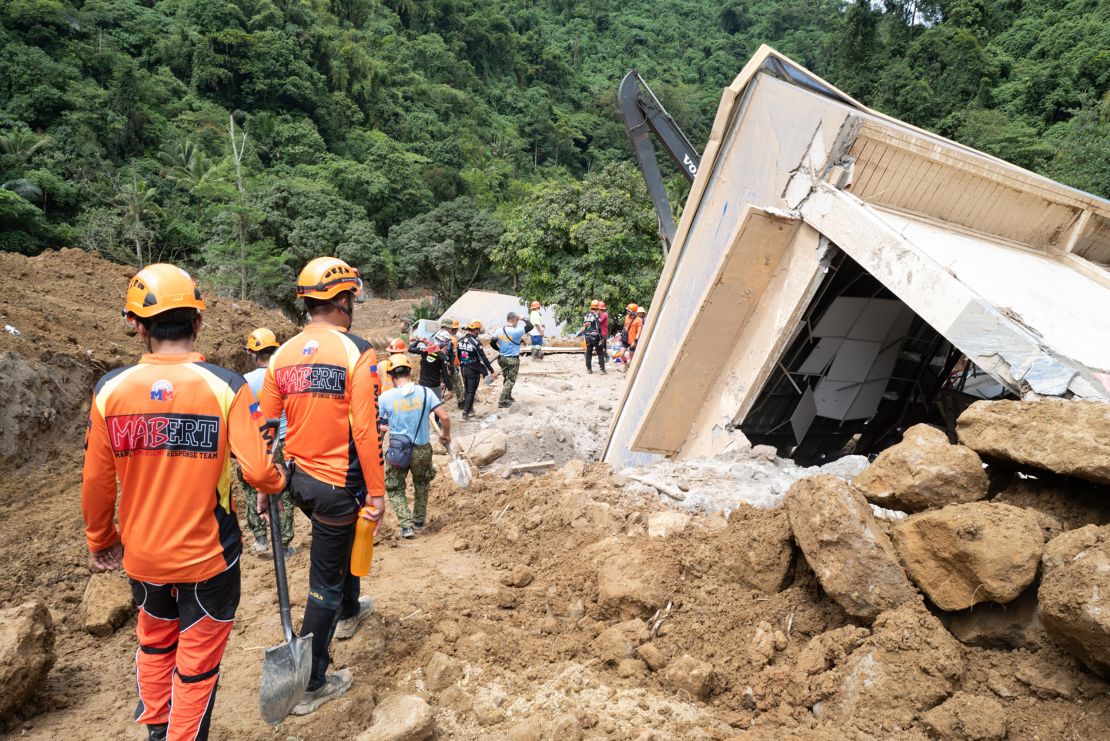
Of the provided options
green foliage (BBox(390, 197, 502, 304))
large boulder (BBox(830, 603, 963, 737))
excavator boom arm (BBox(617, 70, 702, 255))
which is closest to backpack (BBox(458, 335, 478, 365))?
excavator boom arm (BBox(617, 70, 702, 255))

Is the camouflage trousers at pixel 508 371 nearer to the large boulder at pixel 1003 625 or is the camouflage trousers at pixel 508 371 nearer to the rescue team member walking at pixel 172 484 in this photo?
the rescue team member walking at pixel 172 484

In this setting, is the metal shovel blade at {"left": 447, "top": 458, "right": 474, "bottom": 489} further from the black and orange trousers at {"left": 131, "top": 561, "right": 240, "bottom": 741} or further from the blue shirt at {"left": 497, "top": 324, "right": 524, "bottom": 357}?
the black and orange trousers at {"left": 131, "top": 561, "right": 240, "bottom": 741}

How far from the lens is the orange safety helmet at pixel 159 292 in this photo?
243cm

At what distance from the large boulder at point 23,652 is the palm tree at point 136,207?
1074 inches

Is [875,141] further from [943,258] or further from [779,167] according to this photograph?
[943,258]

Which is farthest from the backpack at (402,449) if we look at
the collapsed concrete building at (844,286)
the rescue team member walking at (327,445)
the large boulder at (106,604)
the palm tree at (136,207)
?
the palm tree at (136,207)

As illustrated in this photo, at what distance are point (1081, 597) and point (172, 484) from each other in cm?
334

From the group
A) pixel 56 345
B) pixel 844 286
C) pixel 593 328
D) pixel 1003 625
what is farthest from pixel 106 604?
pixel 593 328

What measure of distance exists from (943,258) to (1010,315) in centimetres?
87

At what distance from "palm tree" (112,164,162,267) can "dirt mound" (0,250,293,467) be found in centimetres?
1536

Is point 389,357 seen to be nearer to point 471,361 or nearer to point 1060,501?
point 471,361

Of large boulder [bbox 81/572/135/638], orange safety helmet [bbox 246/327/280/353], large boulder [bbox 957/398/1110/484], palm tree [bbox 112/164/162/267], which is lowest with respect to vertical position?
palm tree [bbox 112/164/162/267]

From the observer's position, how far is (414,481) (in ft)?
20.2

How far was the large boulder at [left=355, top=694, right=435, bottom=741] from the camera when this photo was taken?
8.82 feet
